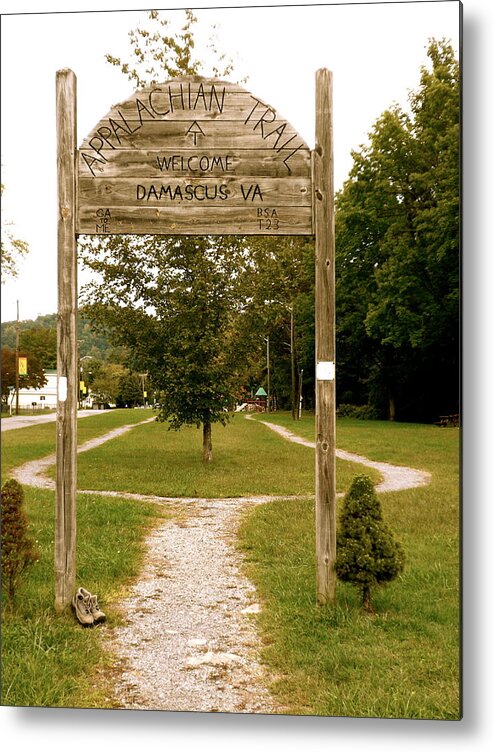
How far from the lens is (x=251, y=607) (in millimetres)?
4453

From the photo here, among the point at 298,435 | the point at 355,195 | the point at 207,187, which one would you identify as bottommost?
the point at 298,435

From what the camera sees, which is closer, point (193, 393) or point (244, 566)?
point (244, 566)

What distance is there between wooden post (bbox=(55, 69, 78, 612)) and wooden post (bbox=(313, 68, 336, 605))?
1411 mm

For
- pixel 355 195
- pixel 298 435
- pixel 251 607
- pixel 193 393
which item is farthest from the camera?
pixel 298 435

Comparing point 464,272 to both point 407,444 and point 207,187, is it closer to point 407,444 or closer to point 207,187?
point 207,187

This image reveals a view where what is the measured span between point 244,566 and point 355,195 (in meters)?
15.7

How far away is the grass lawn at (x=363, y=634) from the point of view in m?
3.24

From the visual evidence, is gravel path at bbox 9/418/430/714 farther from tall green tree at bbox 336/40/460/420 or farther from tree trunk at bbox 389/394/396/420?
tree trunk at bbox 389/394/396/420

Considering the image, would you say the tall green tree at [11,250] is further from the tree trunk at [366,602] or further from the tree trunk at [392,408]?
the tree trunk at [392,408]

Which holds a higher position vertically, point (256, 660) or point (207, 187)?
point (207, 187)

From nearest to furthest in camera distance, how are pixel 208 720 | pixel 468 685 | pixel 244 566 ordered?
1. pixel 208 720
2. pixel 468 685
3. pixel 244 566

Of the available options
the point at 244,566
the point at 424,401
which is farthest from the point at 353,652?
the point at 424,401

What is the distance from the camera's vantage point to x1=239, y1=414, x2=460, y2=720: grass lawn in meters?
3.24

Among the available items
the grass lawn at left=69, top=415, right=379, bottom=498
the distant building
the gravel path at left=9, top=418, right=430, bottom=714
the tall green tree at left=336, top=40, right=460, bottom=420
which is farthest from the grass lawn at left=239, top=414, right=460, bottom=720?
the distant building
